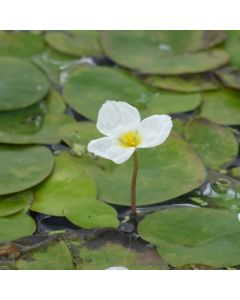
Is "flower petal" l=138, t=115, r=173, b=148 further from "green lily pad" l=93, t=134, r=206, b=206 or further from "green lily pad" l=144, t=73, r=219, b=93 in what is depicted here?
"green lily pad" l=144, t=73, r=219, b=93

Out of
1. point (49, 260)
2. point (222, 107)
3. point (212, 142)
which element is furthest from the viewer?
point (222, 107)

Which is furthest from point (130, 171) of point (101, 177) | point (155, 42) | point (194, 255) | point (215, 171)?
point (155, 42)

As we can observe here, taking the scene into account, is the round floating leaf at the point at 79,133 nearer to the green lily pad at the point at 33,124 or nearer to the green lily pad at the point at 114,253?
the green lily pad at the point at 33,124

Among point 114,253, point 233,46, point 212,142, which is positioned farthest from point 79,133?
point 233,46

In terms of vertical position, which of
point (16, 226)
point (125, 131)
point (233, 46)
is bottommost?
point (16, 226)

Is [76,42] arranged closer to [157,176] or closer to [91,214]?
[157,176]

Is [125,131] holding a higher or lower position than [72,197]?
higher

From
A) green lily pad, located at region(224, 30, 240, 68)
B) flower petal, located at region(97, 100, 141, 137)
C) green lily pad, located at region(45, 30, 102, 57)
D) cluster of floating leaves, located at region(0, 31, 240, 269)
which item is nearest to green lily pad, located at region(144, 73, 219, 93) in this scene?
cluster of floating leaves, located at region(0, 31, 240, 269)

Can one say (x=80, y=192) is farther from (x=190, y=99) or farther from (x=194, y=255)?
(x=190, y=99)
